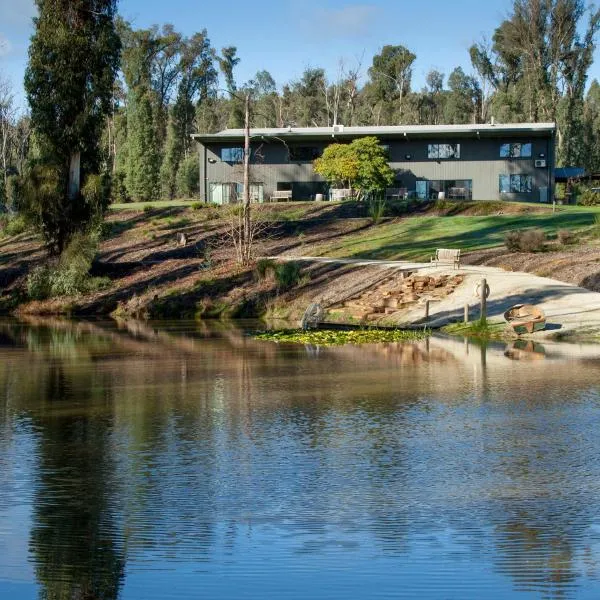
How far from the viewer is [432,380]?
2434cm

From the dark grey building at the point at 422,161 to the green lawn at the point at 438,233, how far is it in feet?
44.2

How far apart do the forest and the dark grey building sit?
8.73 metres

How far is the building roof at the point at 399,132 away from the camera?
73125 mm

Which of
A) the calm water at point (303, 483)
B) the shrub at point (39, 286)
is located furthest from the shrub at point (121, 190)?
the calm water at point (303, 483)

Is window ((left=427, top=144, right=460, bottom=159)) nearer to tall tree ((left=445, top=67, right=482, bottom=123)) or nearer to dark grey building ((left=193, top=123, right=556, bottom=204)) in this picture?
dark grey building ((left=193, top=123, right=556, bottom=204))

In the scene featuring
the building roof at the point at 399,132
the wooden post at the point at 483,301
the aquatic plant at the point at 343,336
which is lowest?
the aquatic plant at the point at 343,336

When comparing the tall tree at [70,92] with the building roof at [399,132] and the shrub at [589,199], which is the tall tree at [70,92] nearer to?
the building roof at [399,132]

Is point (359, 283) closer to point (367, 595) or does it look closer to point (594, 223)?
point (594, 223)

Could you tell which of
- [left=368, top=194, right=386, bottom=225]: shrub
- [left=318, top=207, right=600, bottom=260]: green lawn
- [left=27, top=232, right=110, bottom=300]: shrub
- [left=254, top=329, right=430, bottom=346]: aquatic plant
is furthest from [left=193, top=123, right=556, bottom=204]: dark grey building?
[left=254, top=329, right=430, bottom=346]: aquatic plant

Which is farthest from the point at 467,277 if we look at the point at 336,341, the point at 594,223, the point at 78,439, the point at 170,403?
the point at 78,439

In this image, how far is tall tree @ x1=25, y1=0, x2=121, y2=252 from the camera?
4769cm

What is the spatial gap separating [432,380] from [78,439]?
30.0 feet

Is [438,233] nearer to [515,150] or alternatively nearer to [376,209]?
[376,209]

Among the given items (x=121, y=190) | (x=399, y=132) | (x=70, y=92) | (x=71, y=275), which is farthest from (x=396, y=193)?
(x=70, y=92)
